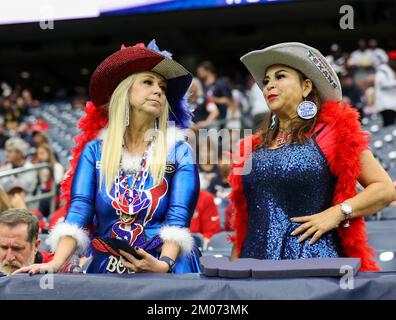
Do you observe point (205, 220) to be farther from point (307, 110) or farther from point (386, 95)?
point (386, 95)

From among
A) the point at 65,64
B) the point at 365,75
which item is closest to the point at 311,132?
the point at 365,75

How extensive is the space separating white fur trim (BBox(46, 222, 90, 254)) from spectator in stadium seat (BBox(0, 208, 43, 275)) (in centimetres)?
24

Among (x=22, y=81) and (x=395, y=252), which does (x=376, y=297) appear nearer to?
(x=395, y=252)

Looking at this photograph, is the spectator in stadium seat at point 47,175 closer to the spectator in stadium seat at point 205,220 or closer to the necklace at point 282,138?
the spectator in stadium seat at point 205,220

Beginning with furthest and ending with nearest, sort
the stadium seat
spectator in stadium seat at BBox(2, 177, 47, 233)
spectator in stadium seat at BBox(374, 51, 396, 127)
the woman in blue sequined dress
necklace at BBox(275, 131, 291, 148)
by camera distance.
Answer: spectator in stadium seat at BBox(374, 51, 396, 127), spectator in stadium seat at BBox(2, 177, 47, 233), the stadium seat, necklace at BBox(275, 131, 291, 148), the woman in blue sequined dress


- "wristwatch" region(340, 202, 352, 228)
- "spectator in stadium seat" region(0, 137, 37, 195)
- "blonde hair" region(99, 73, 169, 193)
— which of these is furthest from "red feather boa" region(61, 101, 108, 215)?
"spectator in stadium seat" region(0, 137, 37, 195)

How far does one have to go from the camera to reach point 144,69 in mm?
2969

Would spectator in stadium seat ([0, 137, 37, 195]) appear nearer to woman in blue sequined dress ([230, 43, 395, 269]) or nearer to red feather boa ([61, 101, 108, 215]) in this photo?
red feather boa ([61, 101, 108, 215])

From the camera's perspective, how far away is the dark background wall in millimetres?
12883

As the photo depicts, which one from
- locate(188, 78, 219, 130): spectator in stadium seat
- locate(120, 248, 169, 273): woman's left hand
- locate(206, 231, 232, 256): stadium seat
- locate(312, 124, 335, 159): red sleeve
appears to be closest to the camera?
locate(120, 248, 169, 273): woman's left hand

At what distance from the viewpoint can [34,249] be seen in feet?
9.95

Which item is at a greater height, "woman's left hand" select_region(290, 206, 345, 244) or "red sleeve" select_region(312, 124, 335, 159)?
"red sleeve" select_region(312, 124, 335, 159)

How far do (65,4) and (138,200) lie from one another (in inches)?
370

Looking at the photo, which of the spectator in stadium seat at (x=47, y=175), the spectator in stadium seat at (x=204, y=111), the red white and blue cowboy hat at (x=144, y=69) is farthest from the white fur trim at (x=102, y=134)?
the spectator in stadium seat at (x=204, y=111)
